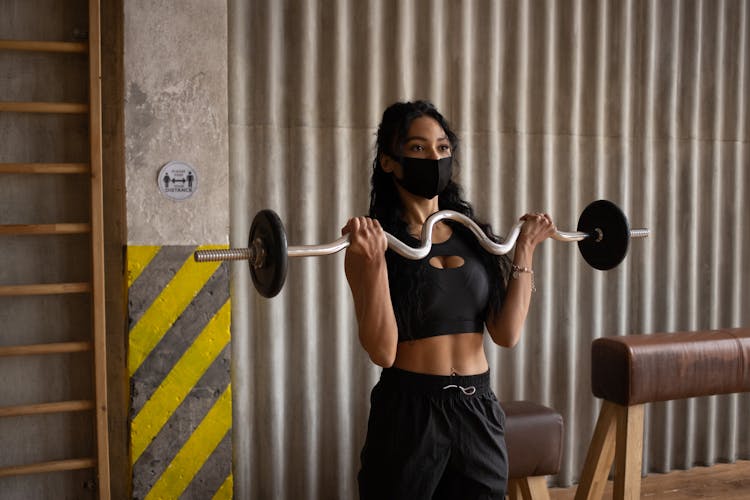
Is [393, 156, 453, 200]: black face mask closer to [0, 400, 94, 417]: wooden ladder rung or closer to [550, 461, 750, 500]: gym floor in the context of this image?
[0, 400, 94, 417]: wooden ladder rung

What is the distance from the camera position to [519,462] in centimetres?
263

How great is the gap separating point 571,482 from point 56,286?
236 centimetres

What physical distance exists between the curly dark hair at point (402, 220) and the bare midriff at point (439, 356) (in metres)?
0.05

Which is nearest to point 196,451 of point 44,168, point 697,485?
point 44,168

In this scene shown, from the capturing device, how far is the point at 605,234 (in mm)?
2035

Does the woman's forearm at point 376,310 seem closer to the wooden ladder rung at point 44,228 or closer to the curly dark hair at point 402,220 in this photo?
the curly dark hair at point 402,220

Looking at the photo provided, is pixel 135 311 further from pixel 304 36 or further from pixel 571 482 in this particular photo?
pixel 571 482

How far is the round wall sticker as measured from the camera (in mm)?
2686

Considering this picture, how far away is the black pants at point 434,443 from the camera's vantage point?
1691 millimetres

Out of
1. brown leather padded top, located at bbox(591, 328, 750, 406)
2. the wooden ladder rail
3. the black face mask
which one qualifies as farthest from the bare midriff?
the wooden ladder rail

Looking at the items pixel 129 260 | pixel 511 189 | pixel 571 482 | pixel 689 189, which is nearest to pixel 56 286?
pixel 129 260

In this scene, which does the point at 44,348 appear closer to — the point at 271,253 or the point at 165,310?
the point at 165,310

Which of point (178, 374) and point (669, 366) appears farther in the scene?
point (178, 374)

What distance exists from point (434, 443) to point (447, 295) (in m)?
0.34
